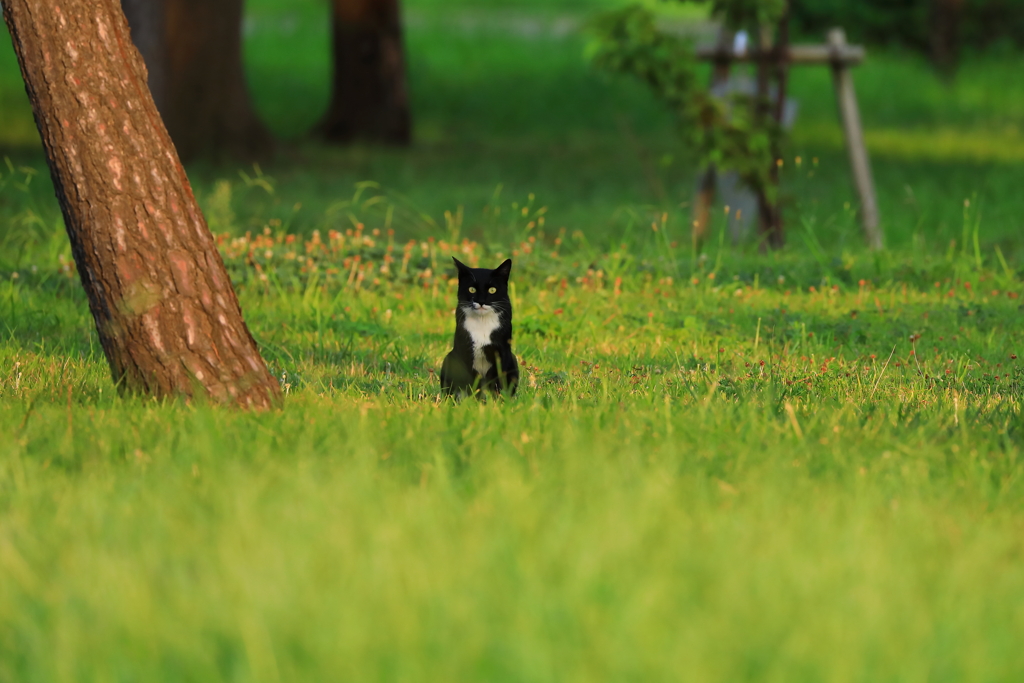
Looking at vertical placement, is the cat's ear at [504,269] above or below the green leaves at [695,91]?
below

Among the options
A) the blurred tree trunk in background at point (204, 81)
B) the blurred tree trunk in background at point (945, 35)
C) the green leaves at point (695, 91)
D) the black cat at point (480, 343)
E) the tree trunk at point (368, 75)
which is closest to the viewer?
the black cat at point (480, 343)

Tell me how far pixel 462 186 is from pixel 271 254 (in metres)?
6.85

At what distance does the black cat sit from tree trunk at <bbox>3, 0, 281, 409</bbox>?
31.1 inches

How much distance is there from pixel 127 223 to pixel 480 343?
5.00ft

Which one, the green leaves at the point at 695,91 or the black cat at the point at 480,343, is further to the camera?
the green leaves at the point at 695,91

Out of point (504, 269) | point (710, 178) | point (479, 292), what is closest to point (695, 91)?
point (710, 178)

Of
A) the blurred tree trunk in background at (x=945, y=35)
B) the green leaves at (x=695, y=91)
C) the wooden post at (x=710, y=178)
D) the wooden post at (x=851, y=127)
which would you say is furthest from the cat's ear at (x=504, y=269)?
the blurred tree trunk in background at (x=945, y=35)

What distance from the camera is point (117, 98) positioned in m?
5.12

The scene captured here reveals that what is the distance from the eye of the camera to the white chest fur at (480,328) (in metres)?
5.52

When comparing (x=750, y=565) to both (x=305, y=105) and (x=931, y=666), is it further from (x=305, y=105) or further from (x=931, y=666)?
(x=305, y=105)

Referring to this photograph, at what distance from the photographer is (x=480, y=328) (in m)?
5.56

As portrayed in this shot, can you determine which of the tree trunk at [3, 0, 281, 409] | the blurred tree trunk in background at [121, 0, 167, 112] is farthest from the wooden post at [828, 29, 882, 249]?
the blurred tree trunk in background at [121, 0, 167, 112]

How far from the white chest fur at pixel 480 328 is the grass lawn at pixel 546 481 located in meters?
0.27

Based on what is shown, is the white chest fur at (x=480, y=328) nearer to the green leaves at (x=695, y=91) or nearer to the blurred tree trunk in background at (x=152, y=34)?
the green leaves at (x=695, y=91)
